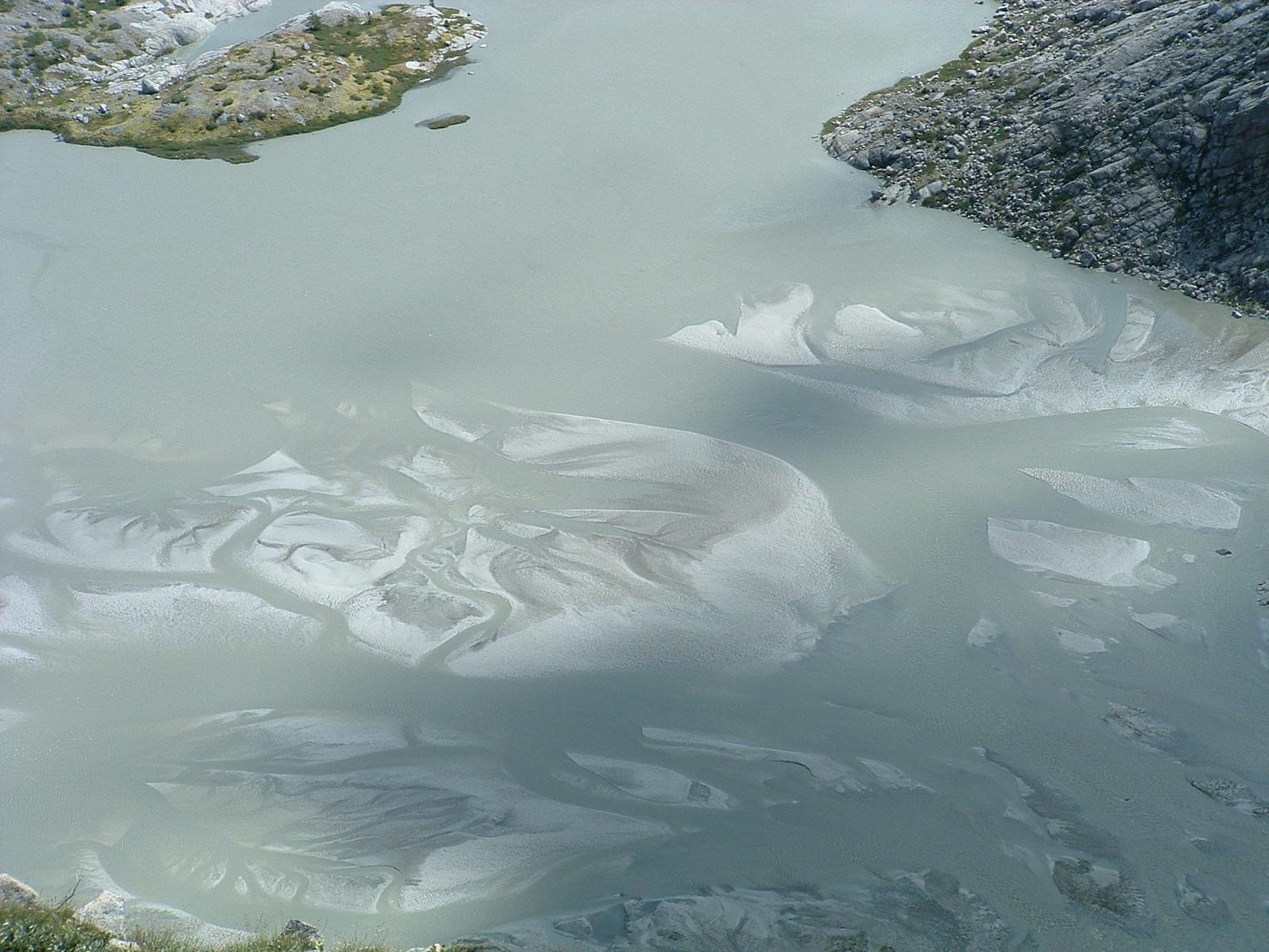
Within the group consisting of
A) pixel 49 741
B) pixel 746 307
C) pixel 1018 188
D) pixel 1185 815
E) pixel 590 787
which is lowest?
pixel 49 741

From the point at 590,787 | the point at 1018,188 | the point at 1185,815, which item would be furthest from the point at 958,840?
the point at 1018,188

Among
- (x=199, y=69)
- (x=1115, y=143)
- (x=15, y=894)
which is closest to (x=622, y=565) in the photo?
(x=15, y=894)

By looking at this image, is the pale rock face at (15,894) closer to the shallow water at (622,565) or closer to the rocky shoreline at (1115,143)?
the shallow water at (622,565)

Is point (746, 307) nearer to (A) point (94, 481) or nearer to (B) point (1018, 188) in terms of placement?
(B) point (1018, 188)

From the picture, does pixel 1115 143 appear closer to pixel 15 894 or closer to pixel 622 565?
pixel 622 565

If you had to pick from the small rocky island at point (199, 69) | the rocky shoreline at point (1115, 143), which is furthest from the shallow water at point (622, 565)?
the small rocky island at point (199, 69)

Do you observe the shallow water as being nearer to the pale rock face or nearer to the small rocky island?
the pale rock face
